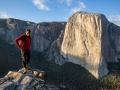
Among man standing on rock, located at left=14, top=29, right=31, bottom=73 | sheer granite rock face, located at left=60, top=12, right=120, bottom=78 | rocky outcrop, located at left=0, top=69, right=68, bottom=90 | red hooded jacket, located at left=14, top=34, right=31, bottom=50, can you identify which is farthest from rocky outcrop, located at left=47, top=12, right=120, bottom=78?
rocky outcrop, located at left=0, top=69, right=68, bottom=90

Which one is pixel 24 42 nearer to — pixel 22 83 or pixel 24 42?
pixel 24 42

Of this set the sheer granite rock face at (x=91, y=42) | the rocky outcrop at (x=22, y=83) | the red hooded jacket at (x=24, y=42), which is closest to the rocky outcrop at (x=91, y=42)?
the sheer granite rock face at (x=91, y=42)

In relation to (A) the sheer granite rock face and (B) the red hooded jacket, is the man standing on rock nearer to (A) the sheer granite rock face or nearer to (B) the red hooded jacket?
(B) the red hooded jacket

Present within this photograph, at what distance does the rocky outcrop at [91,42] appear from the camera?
166 metres

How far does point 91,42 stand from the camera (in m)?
172

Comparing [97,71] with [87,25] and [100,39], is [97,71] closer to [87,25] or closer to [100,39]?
[100,39]

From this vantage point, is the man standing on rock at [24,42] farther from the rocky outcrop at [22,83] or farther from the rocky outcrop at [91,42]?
the rocky outcrop at [91,42]

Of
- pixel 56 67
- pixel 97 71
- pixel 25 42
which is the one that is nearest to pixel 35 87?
pixel 25 42

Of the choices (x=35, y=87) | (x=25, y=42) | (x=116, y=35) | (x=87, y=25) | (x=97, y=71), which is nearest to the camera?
(x=35, y=87)

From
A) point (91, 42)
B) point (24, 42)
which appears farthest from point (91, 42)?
point (24, 42)

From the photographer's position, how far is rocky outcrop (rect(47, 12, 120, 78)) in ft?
546

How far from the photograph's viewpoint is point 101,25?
547 feet

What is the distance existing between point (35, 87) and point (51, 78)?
6092 inches

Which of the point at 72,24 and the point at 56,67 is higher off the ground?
the point at 72,24
